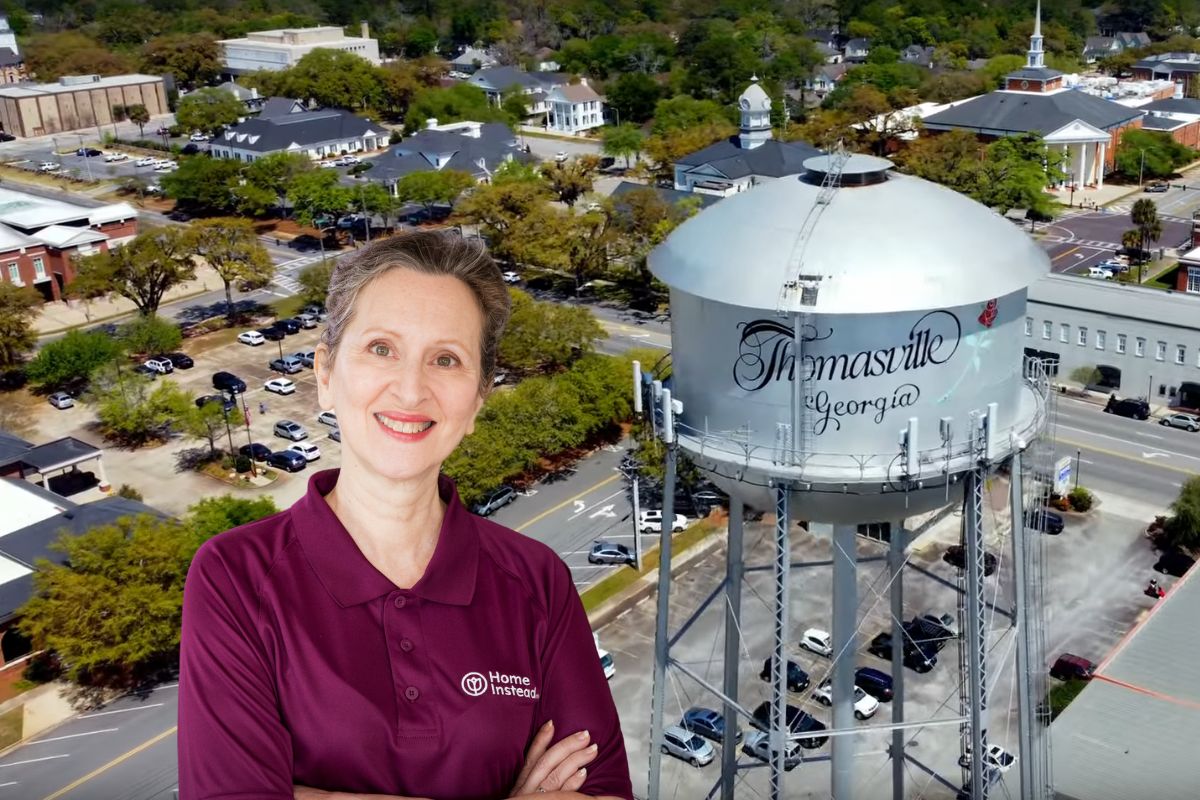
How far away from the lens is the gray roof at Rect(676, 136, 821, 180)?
8588cm

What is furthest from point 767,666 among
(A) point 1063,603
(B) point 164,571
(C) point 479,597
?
(C) point 479,597

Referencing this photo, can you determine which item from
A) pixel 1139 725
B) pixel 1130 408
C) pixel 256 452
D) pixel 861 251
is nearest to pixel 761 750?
pixel 1139 725

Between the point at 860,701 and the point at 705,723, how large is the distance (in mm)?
4535

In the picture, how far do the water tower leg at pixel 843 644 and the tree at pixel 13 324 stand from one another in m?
53.0

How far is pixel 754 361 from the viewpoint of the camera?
66.3 ft

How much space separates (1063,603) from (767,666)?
10.9 metres

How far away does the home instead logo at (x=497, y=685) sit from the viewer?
5.91 meters

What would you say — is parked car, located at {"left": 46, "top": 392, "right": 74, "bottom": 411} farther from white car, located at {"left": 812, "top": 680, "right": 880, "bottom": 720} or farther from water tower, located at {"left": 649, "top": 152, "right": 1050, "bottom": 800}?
water tower, located at {"left": 649, "top": 152, "right": 1050, "bottom": 800}

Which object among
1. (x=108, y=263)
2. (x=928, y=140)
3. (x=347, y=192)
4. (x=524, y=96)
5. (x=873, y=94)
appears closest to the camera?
(x=108, y=263)

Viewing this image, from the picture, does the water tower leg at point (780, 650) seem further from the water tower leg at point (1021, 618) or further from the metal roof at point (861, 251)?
the water tower leg at point (1021, 618)

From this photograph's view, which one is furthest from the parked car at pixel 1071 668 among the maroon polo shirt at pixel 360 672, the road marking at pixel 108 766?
the maroon polo shirt at pixel 360 672

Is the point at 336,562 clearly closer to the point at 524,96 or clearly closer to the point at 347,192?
the point at 347,192

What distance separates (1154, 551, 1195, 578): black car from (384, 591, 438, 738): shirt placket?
1591 inches

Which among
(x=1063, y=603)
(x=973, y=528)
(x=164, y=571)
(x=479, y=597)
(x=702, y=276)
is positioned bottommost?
(x=1063, y=603)
